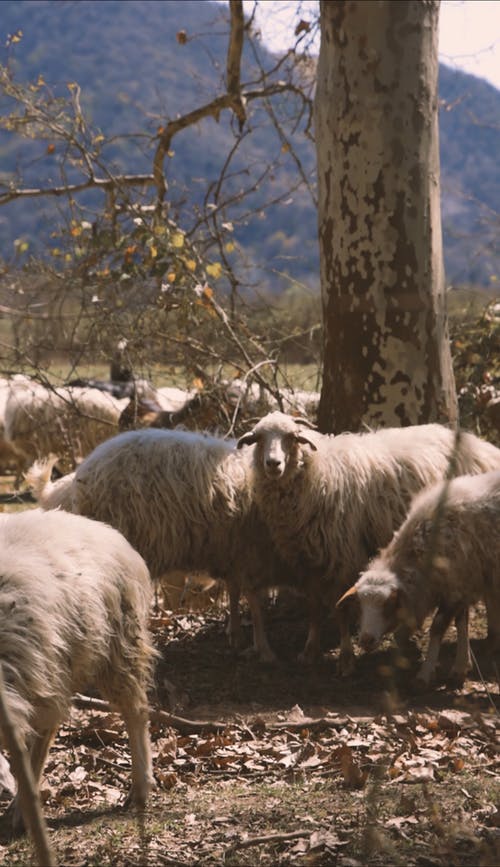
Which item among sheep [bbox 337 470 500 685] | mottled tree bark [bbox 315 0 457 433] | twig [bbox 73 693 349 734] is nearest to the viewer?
twig [bbox 73 693 349 734]

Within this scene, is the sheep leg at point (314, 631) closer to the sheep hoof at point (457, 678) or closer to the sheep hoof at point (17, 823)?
the sheep hoof at point (457, 678)

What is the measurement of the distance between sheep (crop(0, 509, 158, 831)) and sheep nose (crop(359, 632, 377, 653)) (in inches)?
67.8

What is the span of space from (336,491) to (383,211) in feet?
Result: 6.86

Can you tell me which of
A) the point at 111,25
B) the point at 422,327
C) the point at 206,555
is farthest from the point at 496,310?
the point at 111,25

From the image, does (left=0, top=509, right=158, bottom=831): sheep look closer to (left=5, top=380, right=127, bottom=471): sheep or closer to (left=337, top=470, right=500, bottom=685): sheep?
(left=337, top=470, right=500, bottom=685): sheep

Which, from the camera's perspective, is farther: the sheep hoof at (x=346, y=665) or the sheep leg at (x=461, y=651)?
the sheep hoof at (x=346, y=665)

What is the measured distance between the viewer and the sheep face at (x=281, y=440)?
6.60 meters

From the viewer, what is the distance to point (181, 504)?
675 cm

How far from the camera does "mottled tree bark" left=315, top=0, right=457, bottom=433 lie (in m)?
7.19

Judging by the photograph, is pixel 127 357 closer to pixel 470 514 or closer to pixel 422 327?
pixel 422 327

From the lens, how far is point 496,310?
974 centimetres

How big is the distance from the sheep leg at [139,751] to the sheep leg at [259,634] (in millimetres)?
2429

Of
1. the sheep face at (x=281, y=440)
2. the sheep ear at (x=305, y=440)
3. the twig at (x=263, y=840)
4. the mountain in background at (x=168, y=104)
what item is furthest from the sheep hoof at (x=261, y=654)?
the mountain in background at (x=168, y=104)

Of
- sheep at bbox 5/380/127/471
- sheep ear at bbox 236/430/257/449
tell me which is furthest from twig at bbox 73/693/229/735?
sheep at bbox 5/380/127/471
